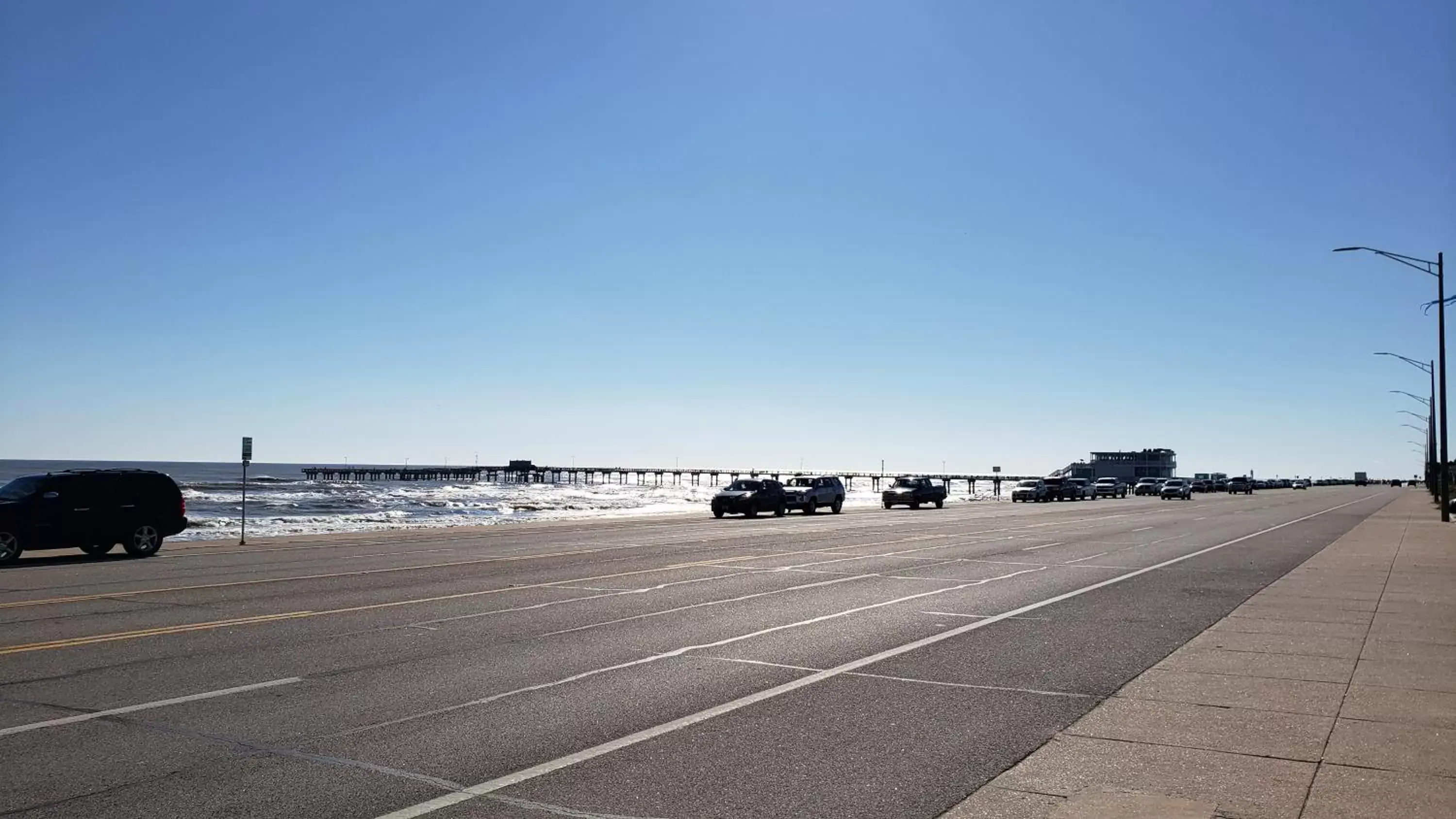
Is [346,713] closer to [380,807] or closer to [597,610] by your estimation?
[380,807]

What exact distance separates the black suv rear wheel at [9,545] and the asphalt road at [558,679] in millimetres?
984

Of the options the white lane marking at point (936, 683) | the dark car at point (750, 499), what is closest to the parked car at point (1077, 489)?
the dark car at point (750, 499)

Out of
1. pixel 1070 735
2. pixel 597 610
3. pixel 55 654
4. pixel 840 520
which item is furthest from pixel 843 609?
pixel 840 520

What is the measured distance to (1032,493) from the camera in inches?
2859

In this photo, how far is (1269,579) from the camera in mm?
19016

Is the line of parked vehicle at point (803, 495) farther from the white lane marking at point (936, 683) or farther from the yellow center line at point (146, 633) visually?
the white lane marking at point (936, 683)

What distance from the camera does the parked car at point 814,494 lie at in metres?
50.8

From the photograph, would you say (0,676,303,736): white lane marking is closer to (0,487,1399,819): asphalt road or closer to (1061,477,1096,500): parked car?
(0,487,1399,819): asphalt road

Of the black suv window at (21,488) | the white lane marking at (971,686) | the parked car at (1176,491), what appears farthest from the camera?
the parked car at (1176,491)

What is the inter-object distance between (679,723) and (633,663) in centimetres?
251

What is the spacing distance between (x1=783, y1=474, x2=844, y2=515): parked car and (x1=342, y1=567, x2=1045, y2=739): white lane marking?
33.5m

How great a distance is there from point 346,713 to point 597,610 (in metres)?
6.19

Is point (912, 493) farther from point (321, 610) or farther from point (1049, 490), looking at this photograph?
point (321, 610)

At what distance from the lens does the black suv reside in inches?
855
